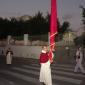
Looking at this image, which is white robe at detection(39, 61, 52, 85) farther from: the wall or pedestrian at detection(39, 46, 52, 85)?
the wall

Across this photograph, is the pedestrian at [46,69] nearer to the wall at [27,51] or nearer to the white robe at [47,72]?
the white robe at [47,72]

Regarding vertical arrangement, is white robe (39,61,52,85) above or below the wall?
below

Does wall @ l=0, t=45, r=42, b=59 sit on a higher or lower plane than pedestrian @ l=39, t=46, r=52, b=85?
higher

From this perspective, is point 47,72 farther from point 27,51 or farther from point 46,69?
point 27,51

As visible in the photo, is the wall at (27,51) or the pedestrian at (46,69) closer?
the pedestrian at (46,69)

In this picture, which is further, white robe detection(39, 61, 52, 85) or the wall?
the wall

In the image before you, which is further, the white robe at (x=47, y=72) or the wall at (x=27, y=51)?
the wall at (x=27, y=51)

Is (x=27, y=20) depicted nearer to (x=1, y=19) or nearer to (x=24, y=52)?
(x=1, y=19)

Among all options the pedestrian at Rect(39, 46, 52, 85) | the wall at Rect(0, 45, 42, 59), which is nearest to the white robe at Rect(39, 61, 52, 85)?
the pedestrian at Rect(39, 46, 52, 85)

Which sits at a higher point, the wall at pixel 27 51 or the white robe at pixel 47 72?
the wall at pixel 27 51

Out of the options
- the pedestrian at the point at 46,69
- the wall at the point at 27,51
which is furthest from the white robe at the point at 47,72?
the wall at the point at 27,51

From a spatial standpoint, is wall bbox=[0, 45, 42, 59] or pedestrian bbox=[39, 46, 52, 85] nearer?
pedestrian bbox=[39, 46, 52, 85]

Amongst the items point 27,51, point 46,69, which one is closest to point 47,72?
point 46,69

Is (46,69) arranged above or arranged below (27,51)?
below
